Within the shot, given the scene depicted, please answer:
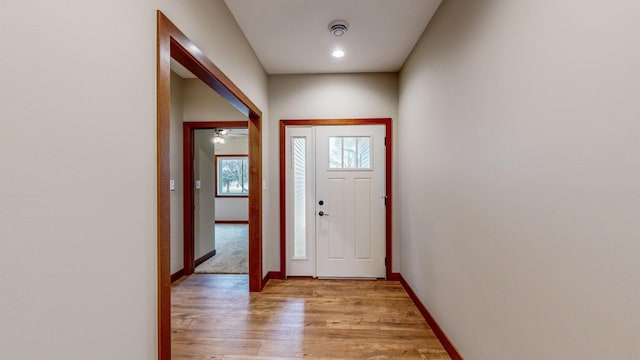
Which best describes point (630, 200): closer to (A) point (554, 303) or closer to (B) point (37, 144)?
(A) point (554, 303)

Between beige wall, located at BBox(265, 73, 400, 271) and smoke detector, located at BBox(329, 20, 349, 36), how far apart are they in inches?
39.1

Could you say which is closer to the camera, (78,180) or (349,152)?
(78,180)

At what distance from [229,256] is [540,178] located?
452cm

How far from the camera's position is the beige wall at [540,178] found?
0.82 m

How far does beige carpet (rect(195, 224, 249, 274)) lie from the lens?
393 cm

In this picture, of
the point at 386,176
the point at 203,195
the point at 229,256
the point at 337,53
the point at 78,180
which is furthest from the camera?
the point at 229,256

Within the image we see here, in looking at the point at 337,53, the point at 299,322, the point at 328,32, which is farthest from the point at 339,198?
the point at 328,32

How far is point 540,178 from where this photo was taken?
44.4 inches

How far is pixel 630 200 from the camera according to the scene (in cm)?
79

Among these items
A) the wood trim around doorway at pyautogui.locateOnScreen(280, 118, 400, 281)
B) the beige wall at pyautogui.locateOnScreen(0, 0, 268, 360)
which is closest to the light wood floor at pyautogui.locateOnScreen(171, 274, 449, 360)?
the wood trim around doorway at pyautogui.locateOnScreen(280, 118, 400, 281)

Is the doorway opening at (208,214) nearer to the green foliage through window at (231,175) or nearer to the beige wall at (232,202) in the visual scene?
the beige wall at (232,202)

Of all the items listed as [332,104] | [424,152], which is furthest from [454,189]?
[332,104]

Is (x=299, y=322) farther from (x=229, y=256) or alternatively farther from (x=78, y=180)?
(x=229, y=256)

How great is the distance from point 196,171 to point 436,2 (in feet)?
11.6
